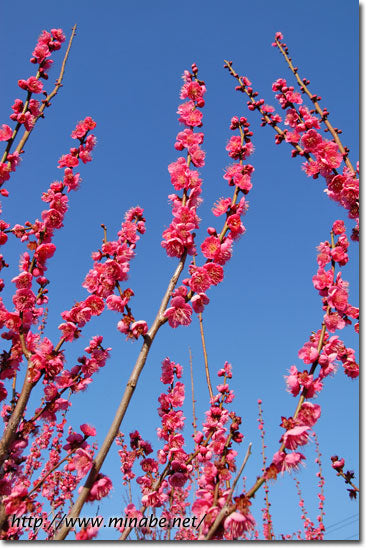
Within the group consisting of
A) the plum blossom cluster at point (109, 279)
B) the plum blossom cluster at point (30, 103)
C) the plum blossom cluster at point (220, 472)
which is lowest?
the plum blossom cluster at point (220, 472)

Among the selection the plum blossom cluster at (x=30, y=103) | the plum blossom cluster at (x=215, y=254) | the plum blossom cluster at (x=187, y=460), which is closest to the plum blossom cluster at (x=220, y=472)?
the plum blossom cluster at (x=187, y=460)

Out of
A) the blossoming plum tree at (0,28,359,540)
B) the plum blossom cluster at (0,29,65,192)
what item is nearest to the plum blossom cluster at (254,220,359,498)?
the blossoming plum tree at (0,28,359,540)

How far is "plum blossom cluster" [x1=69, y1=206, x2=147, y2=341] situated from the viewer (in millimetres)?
2473

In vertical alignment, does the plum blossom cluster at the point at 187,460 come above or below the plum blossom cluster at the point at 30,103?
below

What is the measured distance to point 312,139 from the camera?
154 inches

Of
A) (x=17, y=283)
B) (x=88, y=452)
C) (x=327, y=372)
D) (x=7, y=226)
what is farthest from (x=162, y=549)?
(x=7, y=226)

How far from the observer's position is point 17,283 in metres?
3.18

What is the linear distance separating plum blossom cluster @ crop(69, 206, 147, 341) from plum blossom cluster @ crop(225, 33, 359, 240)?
1.77m

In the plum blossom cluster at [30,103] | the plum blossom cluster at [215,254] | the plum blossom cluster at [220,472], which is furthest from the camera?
the plum blossom cluster at [30,103]

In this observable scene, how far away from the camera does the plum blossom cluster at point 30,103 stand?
348 centimetres

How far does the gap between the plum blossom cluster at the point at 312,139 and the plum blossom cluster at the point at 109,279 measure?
1.77 meters

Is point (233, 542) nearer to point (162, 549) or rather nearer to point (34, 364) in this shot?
point (162, 549)

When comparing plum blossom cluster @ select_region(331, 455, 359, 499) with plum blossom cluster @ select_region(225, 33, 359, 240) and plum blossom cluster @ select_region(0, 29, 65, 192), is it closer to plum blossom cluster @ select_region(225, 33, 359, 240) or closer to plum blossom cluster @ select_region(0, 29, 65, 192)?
plum blossom cluster @ select_region(225, 33, 359, 240)

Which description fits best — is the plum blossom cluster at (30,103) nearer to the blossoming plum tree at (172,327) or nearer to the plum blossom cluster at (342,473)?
the blossoming plum tree at (172,327)
